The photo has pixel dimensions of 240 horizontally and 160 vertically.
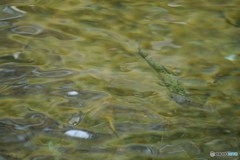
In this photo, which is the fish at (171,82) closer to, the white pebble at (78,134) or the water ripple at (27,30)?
the white pebble at (78,134)

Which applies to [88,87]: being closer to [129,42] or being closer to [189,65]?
[129,42]

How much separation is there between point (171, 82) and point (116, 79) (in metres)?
0.41

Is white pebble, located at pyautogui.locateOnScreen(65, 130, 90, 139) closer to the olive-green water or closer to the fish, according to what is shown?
the olive-green water

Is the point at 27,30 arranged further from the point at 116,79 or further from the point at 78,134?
the point at 78,134

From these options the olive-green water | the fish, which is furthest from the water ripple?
the fish

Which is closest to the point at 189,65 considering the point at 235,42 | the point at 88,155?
the point at 235,42

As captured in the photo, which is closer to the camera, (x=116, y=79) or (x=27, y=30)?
(x=116, y=79)

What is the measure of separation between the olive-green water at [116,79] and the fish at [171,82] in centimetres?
3

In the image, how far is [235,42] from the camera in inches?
90.0

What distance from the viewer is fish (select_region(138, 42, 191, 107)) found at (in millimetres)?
1975

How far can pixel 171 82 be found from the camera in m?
2.07

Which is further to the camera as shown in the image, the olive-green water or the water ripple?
the water ripple

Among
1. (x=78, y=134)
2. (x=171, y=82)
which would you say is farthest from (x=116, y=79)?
(x=78, y=134)

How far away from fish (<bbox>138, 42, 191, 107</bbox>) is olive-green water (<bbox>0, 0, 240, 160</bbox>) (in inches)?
1.1
